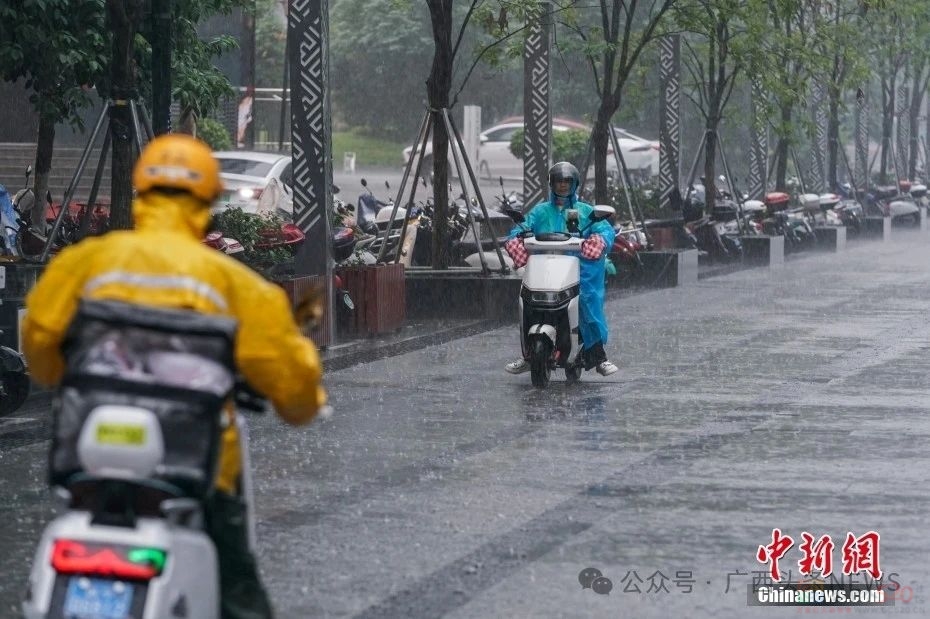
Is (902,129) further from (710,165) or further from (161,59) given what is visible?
(161,59)

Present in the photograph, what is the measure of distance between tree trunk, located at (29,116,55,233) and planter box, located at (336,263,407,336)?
17.5ft

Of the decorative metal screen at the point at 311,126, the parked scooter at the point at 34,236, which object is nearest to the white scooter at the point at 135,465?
the decorative metal screen at the point at 311,126

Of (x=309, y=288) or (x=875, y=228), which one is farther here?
(x=875, y=228)

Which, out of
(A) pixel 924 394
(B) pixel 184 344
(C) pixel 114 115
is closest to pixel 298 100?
(C) pixel 114 115

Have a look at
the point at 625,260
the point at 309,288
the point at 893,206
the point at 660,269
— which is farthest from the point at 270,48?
the point at 309,288

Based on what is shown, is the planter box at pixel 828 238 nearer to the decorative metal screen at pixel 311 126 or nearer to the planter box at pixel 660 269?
the planter box at pixel 660 269

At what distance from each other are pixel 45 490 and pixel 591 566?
325 cm

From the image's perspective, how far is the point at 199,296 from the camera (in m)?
4.71

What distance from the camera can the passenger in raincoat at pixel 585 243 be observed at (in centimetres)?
1464

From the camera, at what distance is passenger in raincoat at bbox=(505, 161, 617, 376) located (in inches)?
576

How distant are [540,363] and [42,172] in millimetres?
11624

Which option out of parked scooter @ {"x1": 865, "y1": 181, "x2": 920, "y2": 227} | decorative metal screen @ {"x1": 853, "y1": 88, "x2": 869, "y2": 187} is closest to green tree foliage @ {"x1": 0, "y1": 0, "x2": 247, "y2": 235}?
parked scooter @ {"x1": 865, "y1": 181, "x2": 920, "y2": 227}

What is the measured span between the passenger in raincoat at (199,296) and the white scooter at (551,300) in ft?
30.4

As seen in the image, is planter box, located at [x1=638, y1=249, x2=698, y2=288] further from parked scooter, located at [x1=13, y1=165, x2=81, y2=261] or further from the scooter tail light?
the scooter tail light
